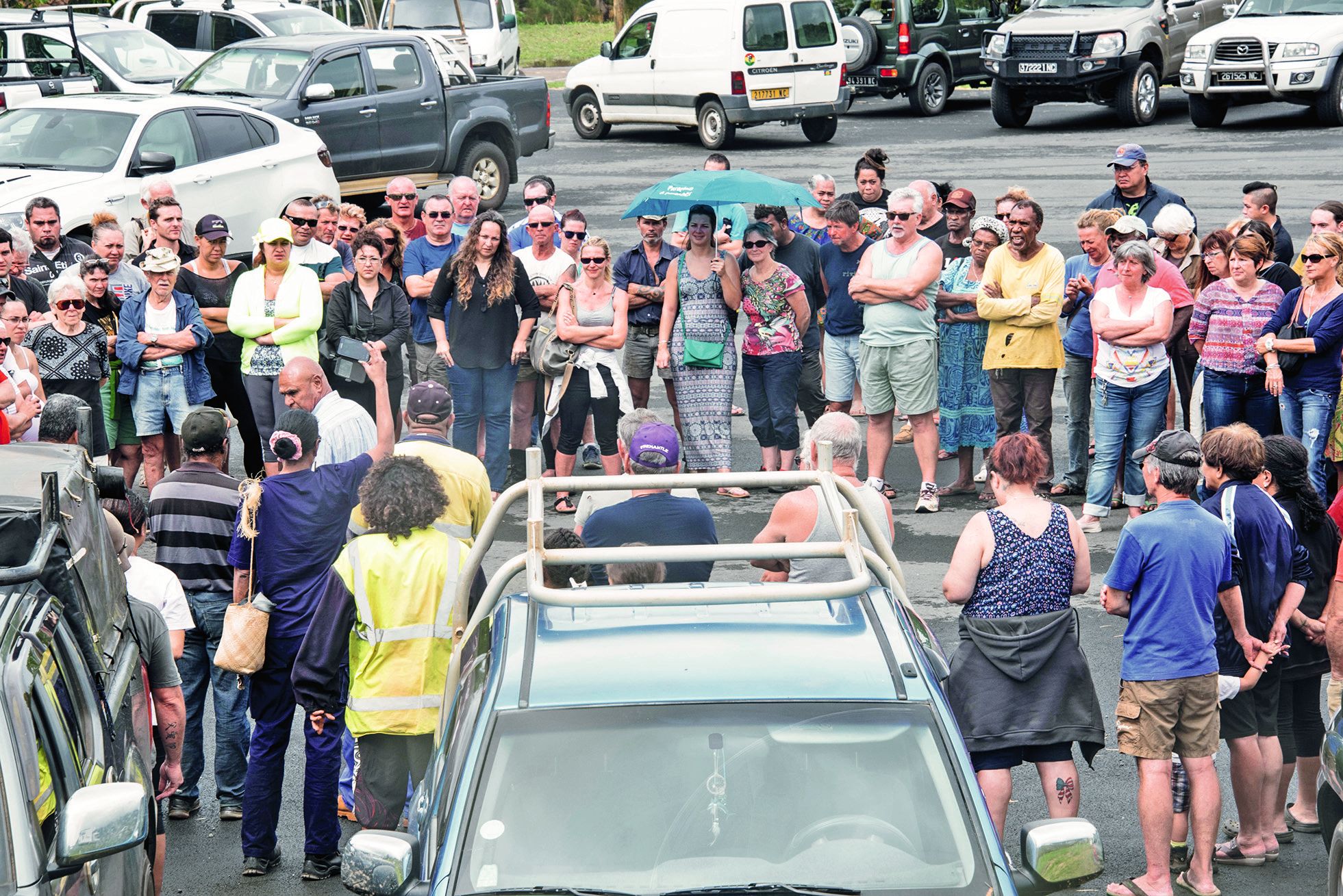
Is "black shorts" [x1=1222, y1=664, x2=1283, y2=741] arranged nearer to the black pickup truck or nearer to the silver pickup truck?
the black pickup truck

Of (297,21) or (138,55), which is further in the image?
(297,21)

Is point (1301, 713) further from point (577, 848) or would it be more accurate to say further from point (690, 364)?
point (690, 364)

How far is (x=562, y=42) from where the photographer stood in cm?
4541

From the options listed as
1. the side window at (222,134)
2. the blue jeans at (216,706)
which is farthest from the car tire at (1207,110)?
the blue jeans at (216,706)

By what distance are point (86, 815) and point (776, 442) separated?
7.28 meters

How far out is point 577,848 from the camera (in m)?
3.98

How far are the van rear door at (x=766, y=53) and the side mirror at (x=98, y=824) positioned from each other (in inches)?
824

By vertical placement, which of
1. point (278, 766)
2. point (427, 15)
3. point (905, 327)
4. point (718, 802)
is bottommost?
point (278, 766)

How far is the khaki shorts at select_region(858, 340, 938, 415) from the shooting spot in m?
10.5

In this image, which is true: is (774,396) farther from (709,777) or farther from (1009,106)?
(1009,106)

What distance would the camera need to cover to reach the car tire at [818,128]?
2495 cm

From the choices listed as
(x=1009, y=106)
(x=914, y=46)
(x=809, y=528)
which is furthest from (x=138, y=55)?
(x=809, y=528)

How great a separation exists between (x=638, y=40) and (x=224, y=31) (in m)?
6.12

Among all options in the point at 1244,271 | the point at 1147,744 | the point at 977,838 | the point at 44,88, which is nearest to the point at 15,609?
the point at 977,838
